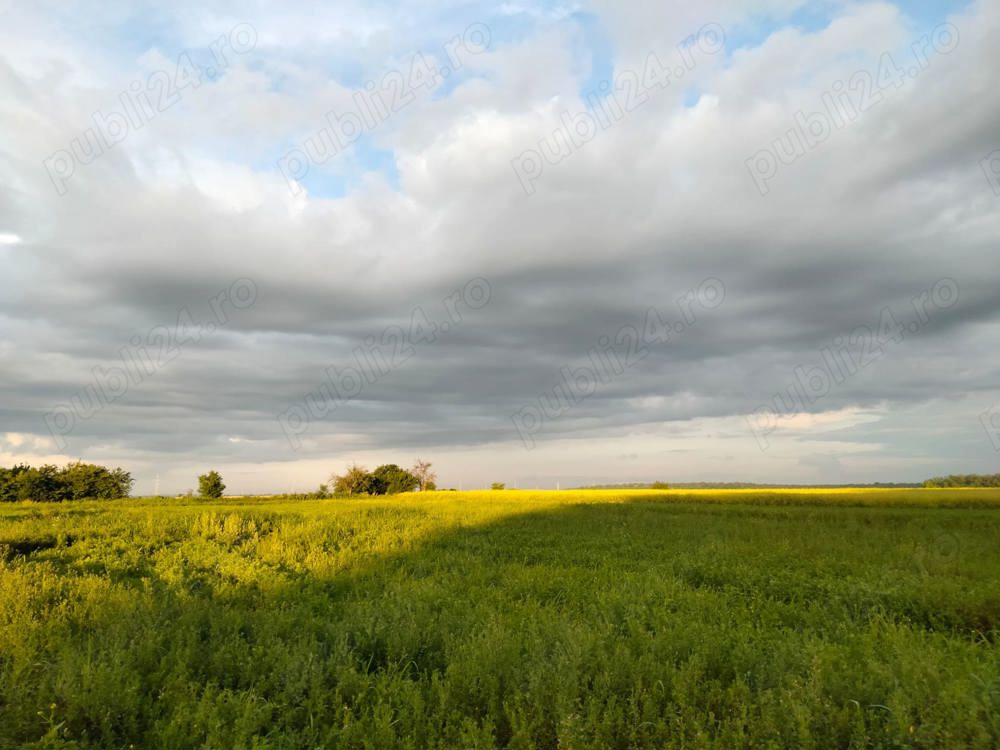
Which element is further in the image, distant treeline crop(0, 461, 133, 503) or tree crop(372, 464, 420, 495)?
tree crop(372, 464, 420, 495)

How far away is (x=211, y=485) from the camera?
205ft

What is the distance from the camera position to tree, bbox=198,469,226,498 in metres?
→ 62.2

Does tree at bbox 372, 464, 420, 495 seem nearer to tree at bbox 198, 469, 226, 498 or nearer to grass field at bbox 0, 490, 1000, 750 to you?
tree at bbox 198, 469, 226, 498

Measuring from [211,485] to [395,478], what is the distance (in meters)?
29.1

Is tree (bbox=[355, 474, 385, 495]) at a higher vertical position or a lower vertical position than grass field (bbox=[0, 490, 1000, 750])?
higher

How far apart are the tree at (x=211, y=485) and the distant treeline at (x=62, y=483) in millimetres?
7798

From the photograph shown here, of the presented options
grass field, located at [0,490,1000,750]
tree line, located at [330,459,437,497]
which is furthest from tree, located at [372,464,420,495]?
grass field, located at [0,490,1000,750]

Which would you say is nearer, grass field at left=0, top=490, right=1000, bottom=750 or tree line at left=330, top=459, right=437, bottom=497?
grass field at left=0, top=490, right=1000, bottom=750

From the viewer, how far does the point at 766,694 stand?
5410 mm

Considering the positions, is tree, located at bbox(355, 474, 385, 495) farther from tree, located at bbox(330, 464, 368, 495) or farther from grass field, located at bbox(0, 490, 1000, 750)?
grass field, located at bbox(0, 490, 1000, 750)

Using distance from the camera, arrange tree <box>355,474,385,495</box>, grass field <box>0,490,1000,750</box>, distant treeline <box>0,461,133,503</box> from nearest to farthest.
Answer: grass field <box>0,490,1000,750</box> < distant treeline <box>0,461,133,503</box> < tree <box>355,474,385,495</box>

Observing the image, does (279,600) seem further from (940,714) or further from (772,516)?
(772,516)

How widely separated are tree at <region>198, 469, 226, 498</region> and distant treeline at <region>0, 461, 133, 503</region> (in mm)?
7798

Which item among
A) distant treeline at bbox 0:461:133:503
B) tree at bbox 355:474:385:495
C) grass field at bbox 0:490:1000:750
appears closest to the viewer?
grass field at bbox 0:490:1000:750
